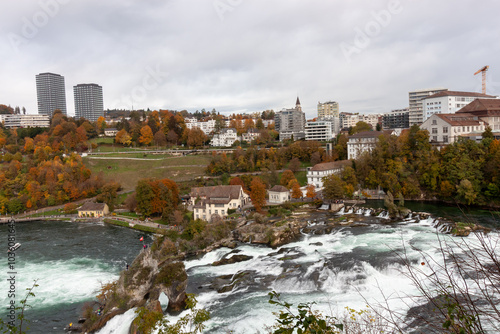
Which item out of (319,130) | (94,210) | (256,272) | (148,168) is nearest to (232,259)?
(256,272)

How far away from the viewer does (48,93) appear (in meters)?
166

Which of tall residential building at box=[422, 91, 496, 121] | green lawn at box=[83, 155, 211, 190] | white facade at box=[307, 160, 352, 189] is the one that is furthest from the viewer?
tall residential building at box=[422, 91, 496, 121]

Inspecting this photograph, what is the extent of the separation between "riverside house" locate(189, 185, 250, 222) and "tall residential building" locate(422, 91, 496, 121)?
2023 inches

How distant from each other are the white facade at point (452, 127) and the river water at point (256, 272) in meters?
20.1

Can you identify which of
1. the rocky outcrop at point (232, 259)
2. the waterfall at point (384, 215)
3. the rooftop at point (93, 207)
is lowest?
the rocky outcrop at point (232, 259)

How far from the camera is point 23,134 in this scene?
80875 millimetres

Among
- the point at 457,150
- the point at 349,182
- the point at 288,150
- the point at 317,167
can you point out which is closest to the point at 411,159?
the point at 457,150

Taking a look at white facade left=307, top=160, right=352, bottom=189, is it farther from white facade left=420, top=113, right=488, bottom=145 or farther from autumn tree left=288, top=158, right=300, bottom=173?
white facade left=420, top=113, right=488, bottom=145

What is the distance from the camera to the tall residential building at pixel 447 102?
68.6 meters

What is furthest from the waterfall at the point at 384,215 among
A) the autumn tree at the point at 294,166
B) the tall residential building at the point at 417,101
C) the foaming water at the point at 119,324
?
the tall residential building at the point at 417,101

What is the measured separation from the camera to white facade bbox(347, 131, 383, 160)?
57.7 m

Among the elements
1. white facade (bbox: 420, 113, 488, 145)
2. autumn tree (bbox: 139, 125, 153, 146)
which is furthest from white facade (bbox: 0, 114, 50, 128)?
white facade (bbox: 420, 113, 488, 145)

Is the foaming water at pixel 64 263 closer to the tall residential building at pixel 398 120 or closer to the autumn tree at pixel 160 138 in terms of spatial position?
the autumn tree at pixel 160 138

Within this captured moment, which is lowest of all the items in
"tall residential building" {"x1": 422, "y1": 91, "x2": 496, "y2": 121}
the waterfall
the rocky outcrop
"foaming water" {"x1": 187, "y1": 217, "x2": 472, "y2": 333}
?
the rocky outcrop
